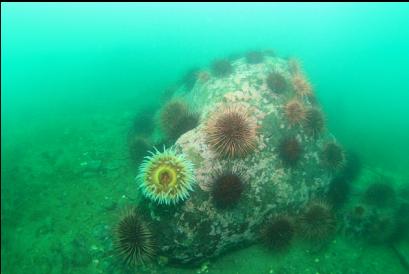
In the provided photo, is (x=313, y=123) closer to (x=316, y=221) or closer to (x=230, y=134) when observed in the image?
(x=316, y=221)

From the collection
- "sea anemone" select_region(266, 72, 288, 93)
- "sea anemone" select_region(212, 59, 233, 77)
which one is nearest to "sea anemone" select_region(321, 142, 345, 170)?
"sea anemone" select_region(266, 72, 288, 93)

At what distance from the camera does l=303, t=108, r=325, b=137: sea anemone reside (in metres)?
8.26

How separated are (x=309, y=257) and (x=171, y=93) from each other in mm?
8355

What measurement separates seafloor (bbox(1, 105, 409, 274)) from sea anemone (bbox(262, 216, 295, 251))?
0.35 meters

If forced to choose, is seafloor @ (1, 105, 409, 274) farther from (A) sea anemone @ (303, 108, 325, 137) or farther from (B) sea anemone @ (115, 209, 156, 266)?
(A) sea anemone @ (303, 108, 325, 137)

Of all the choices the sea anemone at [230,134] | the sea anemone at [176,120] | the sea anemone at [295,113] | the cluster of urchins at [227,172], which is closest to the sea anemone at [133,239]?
the cluster of urchins at [227,172]

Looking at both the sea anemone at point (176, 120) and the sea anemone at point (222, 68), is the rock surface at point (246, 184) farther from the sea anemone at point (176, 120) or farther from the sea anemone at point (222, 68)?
the sea anemone at point (222, 68)

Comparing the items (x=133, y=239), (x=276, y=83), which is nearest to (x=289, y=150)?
(x=276, y=83)

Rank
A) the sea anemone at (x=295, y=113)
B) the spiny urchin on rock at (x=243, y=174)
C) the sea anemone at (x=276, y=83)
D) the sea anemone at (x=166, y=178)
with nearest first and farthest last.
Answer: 1. the sea anemone at (x=166, y=178)
2. the spiny urchin on rock at (x=243, y=174)
3. the sea anemone at (x=295, y=113)
4. the sea anemone at (x=276, y=83)

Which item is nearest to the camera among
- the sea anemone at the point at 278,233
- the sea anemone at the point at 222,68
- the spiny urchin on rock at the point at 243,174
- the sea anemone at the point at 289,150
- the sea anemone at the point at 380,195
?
the spiny urchin on rock at the point at 243,174

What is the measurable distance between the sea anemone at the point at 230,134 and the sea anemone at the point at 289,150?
1.01m

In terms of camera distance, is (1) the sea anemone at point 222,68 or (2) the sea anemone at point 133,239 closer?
(2) the sea anemone at point 133,239

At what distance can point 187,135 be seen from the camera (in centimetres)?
748

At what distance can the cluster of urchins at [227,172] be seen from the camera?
247 inches
